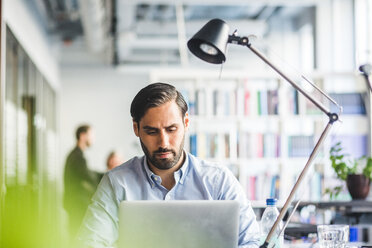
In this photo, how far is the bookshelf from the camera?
5367 millimetres

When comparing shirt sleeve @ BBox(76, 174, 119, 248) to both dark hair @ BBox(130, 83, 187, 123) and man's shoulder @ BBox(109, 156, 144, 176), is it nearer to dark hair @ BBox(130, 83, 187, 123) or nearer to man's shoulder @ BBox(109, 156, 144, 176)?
man's shoulder @ BBox(109, 156, 144, 176)

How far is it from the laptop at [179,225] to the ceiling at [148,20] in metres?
5.74

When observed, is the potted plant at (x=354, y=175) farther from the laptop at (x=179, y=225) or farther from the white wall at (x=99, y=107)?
the white wall at (x=99, y=107)

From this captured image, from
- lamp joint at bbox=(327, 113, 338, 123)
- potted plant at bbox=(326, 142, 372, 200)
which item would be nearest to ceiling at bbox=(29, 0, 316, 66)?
potted plant at bbox=(326, 142, 372, 200)

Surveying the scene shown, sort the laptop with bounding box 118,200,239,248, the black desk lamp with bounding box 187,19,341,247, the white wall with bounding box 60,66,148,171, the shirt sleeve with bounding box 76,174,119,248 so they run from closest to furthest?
the laptop with bounding box 118,200,239,248 < the black desk lamp with bounding box 187,19,341,247 < the shirt sleeve with bounding box 76,174,119,248 < the white wall with bounding box 60,66,148,171

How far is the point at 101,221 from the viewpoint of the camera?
1908mm

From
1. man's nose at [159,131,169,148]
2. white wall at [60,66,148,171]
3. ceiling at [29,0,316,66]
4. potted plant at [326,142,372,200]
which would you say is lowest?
potted plant at [326,142,372,200]

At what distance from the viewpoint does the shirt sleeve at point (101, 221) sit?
1.86 metres

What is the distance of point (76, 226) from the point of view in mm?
5703

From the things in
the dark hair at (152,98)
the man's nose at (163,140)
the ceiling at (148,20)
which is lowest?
the man's nose at (163,140)

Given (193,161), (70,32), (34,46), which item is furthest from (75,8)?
(193,161)

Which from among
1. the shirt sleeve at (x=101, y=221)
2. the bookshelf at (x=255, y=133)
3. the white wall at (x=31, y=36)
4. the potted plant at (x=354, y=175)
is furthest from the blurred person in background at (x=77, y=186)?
the shirt sleeve at (x=101, y=221)

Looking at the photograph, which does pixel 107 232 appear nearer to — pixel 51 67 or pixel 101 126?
pixel 51 67

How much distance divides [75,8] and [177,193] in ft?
22.5
